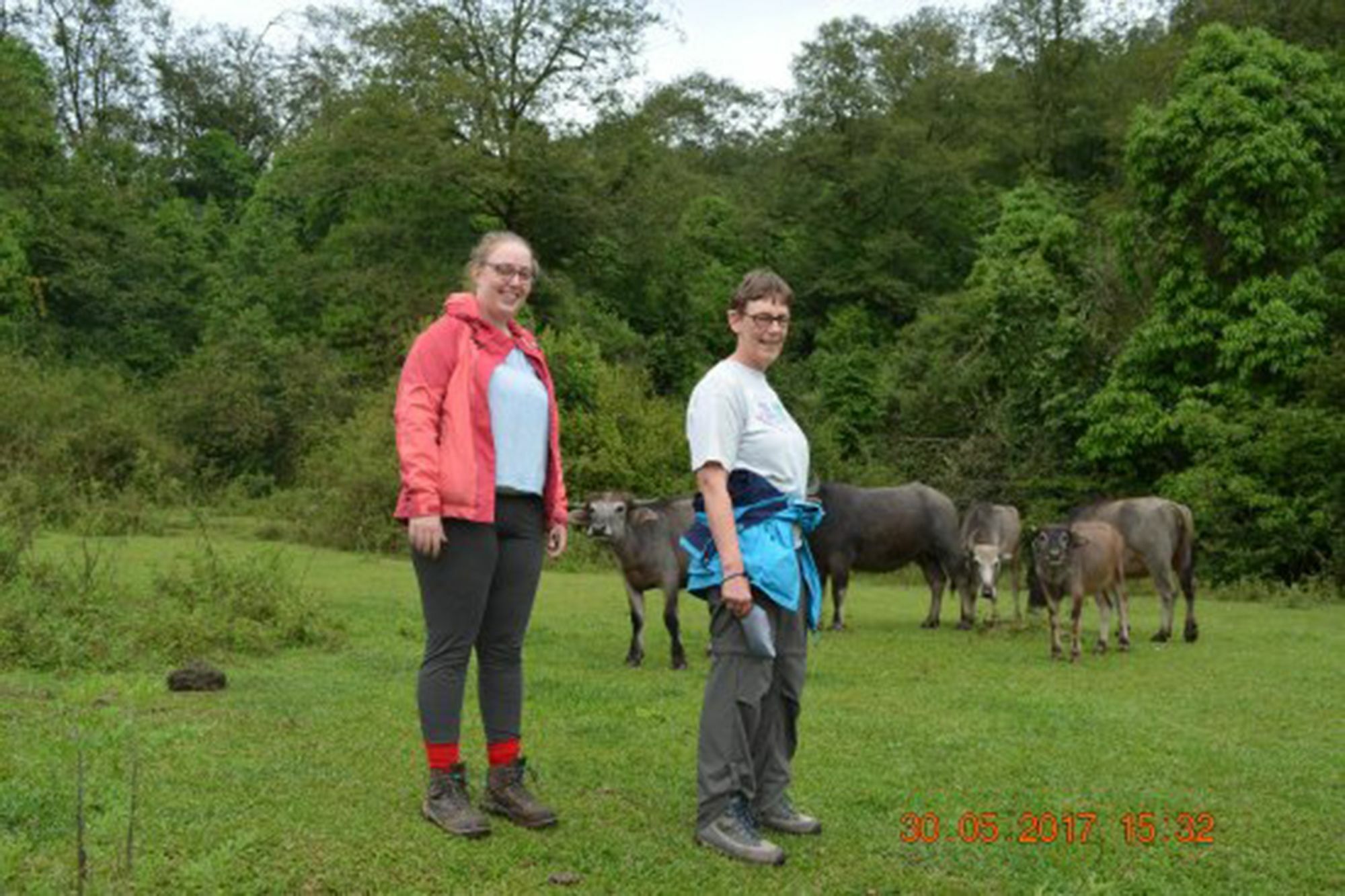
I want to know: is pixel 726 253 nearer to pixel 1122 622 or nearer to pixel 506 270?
pixel 1122 622

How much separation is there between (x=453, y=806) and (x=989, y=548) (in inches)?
325

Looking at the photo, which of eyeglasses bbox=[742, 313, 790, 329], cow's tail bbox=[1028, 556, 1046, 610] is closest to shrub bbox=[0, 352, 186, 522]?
cow's tail bbox=[1028, 556, 1046, 610]

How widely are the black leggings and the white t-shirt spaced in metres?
0.83

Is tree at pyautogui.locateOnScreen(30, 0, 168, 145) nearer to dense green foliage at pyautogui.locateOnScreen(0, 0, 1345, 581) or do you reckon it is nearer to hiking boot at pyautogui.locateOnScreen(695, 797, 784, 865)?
dense green foliage at pyautogui.locateOnScreen(0, 0, 1345, 581)

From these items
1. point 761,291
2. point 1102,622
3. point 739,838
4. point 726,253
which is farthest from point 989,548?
point 726,253

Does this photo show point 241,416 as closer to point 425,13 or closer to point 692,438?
point 425,13

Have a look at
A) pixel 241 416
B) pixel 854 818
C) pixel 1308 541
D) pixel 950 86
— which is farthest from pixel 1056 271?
pixel 854 818

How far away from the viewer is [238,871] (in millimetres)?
4328

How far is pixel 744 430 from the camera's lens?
4977 mm

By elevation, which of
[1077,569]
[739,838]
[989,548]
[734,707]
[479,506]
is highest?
[479,506]

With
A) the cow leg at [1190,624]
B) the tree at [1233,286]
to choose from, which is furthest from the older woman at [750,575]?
the tree at [1233,286]

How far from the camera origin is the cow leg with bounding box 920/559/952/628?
43.9ft

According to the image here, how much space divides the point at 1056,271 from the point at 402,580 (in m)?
23.1

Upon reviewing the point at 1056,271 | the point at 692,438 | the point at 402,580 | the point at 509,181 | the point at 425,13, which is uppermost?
the point at 425,13
